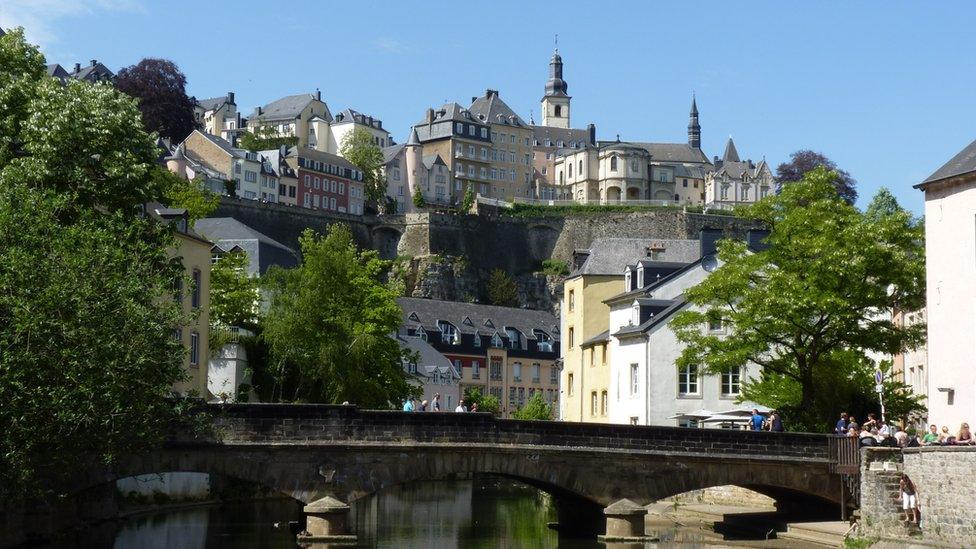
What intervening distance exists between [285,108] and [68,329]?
13992 centimetres

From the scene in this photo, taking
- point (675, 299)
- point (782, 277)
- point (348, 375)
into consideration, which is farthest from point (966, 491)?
point (348, 375)

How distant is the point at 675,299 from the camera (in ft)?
186

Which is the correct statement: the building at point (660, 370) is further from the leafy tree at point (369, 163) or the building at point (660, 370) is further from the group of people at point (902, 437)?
the leafy tree at point (369, 163)

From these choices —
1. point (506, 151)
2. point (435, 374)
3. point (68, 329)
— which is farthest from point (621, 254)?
point (506, 151)

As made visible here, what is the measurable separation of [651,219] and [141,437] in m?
109

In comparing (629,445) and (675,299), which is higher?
(675,299)

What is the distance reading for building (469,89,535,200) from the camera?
167 meters

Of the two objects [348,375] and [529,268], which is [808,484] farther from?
[529,268]

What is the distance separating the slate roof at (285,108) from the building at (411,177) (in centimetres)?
1302

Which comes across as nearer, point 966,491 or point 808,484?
point 966,491

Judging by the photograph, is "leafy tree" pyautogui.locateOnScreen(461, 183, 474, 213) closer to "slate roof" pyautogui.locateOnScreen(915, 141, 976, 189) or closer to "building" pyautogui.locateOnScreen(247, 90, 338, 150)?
"building" pyautogui.locateOnScreen(247, 90, 338, 150)

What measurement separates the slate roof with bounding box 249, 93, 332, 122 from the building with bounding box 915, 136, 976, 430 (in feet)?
428

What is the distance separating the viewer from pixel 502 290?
130 metres

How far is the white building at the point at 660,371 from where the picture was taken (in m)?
54.0
